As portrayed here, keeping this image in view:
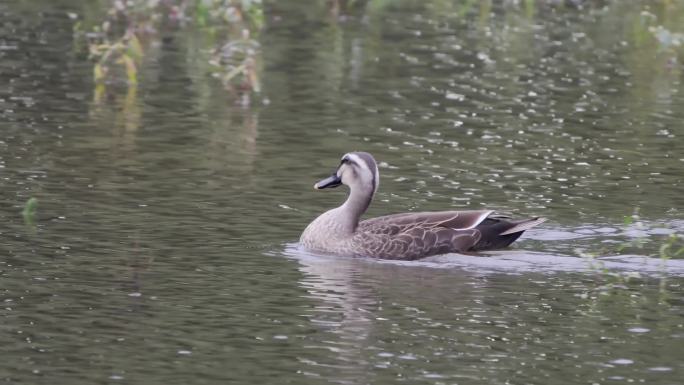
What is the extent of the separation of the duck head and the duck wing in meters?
0.73

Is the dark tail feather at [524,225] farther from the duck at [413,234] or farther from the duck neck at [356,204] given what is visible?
the duck neck at [356,204]

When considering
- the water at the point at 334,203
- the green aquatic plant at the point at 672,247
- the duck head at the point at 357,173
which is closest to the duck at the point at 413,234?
the water at the point at 334,203

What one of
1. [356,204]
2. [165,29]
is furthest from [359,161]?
[165,29]

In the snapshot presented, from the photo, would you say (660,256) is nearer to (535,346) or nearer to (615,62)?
(535,346)

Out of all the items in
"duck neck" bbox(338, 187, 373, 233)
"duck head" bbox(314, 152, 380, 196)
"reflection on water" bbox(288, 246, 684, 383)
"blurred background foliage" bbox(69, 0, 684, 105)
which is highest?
"blurred background foliage" bbox(69, 0, 684, 105)

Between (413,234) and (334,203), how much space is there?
10.5 feet

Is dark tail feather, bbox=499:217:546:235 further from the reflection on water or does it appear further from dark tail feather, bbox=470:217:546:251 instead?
the reflection on water

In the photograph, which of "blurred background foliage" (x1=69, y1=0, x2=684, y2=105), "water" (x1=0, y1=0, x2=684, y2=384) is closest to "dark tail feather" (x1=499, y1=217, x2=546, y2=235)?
"water" (x1=0, y1=0, x2=684, y2=384)

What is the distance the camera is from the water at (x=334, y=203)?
13.8 metres

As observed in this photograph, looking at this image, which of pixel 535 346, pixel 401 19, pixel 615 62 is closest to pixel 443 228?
pixel 535 346

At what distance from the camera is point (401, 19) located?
3781 cm

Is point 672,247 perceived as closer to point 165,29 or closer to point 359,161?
point 359,161

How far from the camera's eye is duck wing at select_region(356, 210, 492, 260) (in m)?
17.6

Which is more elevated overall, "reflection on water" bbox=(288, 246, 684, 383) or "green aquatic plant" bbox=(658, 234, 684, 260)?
"green aquatic plant" bbox=(658, 234, 684, 260)
